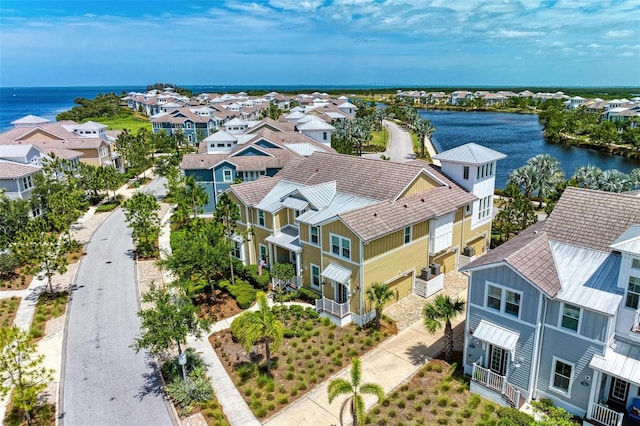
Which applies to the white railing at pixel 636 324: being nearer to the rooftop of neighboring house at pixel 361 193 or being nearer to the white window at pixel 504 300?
the white window at pixel 504 300

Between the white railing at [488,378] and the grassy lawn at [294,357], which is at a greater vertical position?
the white railing at [488,378]

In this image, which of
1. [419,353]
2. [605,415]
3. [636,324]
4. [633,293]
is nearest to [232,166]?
[419,353]

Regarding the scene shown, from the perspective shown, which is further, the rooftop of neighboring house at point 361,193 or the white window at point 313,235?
the white window at point 313,235

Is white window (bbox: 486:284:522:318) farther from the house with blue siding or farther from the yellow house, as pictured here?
the house with blue siding

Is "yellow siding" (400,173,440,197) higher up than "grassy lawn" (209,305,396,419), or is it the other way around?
"yellow siding" (400,173,440,197)

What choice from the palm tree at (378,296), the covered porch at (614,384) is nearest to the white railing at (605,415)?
the covered porch at (614,384)

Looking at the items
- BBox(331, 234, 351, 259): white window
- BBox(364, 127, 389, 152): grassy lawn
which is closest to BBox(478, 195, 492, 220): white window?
BBox(331, 234, 351, 259): white window
